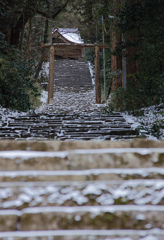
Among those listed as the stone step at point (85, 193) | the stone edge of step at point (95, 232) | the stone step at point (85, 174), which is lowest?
the stone edge of step at point (95, 232)

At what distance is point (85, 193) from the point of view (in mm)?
1164

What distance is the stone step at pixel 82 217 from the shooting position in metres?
1.13

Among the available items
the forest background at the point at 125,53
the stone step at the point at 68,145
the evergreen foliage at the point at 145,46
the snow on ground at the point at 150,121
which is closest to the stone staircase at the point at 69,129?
the snow on ground at the point at 150,121

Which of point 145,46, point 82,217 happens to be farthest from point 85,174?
point 145,46

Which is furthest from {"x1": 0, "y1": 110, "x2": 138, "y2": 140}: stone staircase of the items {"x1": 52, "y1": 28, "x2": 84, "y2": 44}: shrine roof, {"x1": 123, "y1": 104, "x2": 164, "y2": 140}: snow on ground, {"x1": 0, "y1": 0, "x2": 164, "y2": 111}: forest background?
{"x1": 52, "y1": 28, "x2": 84, "y2": 44}: shrine roof

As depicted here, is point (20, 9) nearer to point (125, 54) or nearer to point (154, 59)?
point (125, 54)

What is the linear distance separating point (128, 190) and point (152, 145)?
0.21 m

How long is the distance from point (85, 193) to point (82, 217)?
3.7 inches

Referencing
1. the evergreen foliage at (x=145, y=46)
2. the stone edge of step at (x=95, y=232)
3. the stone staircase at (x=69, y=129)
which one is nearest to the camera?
the stone edge of step at (x=95, y=232)

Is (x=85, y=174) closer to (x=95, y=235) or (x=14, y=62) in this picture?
(x=95, y=235)

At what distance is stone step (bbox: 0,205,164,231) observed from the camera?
3.72 feet

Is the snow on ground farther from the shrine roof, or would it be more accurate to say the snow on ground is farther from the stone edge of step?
the shrine roof

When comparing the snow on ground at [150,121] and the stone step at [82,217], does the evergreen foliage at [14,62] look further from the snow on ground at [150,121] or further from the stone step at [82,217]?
the stone step at [82,217]

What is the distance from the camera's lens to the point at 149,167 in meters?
1.17
